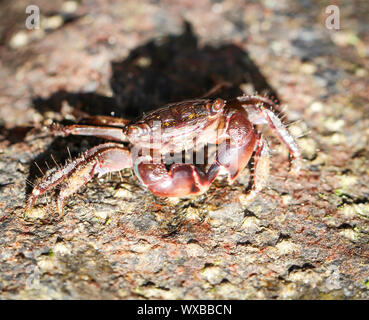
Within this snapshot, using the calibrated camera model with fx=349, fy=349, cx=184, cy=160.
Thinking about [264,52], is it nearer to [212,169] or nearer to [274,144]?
[274,144]

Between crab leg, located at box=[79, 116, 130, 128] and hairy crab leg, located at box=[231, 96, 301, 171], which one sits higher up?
crab leg, located at box=[79, 116, 130, 128]

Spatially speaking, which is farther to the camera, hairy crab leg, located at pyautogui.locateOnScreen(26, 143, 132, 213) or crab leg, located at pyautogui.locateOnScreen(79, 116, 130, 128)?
crab leg, located at pyautogui.locateOnScreen(79, 116, 130, 128)

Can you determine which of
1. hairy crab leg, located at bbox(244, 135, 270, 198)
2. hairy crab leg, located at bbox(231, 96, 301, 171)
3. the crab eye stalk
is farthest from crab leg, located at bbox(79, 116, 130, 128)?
hairy crab leg, located at bbox(244, 135, 270, 198)

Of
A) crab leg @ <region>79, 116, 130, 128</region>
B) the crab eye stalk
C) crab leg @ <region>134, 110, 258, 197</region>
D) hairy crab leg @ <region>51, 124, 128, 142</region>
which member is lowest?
crab leg @ <region>134, 110, 258, 197</region>

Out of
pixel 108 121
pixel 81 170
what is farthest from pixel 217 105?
pixel 81 170

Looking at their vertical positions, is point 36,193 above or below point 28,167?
below

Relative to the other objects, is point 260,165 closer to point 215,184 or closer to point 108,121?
point 215,184

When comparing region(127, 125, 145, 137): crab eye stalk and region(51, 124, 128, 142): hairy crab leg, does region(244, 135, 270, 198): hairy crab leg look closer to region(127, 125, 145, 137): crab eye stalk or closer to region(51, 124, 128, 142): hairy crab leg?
region(127, 125, 145, 137): crab eye stalk
